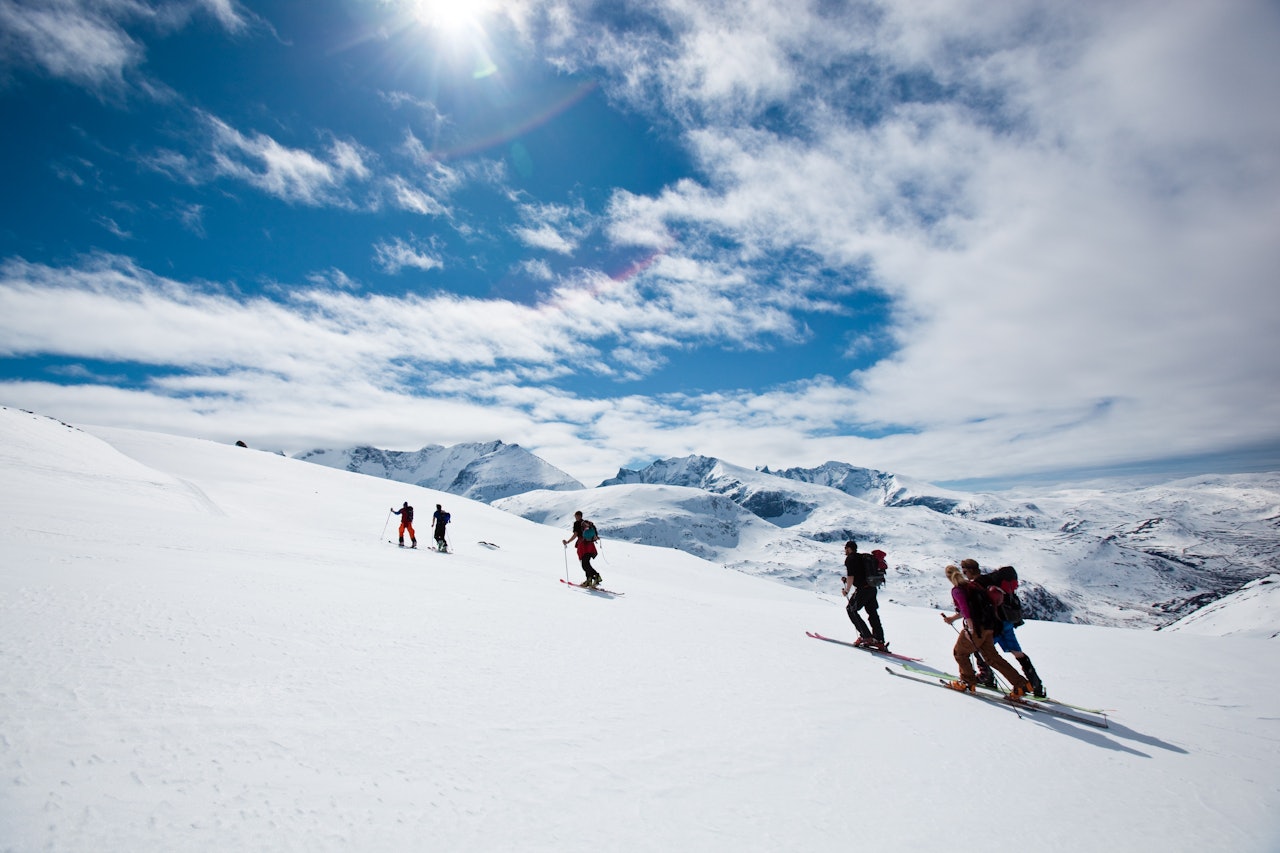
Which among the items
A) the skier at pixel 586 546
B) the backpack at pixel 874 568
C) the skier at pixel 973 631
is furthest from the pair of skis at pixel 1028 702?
the skier at pixel 586 546

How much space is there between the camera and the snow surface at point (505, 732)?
331 centimetres

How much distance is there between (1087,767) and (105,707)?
8.99 m

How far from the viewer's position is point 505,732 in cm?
471

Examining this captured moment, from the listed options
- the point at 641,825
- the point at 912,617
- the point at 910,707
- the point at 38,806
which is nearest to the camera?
the point at 38,806

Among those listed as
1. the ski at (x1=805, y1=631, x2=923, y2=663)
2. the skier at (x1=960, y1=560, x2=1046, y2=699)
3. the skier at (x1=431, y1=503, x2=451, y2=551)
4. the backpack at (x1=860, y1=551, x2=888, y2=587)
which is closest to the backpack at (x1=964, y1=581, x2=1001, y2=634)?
the skier at (x1=960, y1=560, x2=1046, y2=699)

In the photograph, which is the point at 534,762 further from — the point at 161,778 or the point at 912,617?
the point at 912,617

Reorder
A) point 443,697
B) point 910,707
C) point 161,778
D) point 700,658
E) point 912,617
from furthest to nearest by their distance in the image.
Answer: point 912,617 → point 700,658 → point 910,707 → point 443,697 → point 161,778

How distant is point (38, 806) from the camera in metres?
2.80

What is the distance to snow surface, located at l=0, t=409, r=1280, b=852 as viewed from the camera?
3.31 meters

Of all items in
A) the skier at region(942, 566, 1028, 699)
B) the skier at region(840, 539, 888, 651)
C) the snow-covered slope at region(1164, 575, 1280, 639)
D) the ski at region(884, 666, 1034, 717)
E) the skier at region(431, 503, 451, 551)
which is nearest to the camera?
the ski at region(884, 666, 1034, 717)

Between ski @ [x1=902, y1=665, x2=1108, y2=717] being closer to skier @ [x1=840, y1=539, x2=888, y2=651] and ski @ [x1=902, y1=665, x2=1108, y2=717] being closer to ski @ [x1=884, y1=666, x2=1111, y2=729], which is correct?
ski @ [x1=884, y1=666, x2=1111, y2=729]

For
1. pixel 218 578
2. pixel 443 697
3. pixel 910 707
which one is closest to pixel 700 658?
pixel 910 707

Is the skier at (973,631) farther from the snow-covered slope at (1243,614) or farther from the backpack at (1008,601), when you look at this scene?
the snow-covered slope at (1243,614)

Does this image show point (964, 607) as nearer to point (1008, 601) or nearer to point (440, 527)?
point (1008, 601)
